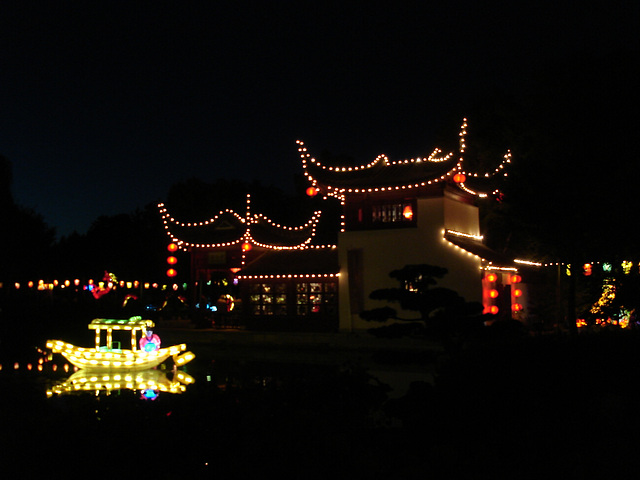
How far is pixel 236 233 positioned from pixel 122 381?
972 cm

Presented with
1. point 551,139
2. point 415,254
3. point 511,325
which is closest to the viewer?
point 511,325

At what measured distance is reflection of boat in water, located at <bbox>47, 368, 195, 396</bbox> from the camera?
1393 centimetres

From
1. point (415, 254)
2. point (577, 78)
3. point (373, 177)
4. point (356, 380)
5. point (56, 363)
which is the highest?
point (577, 78)

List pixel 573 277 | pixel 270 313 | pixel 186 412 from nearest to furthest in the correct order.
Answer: pixel 186 412, pixel 573 277, pixel 270 313

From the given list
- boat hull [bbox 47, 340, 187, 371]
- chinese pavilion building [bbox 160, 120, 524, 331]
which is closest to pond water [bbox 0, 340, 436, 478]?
boat hull [bbox 47, 340, 187, 371]

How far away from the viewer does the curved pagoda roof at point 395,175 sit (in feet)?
65.7

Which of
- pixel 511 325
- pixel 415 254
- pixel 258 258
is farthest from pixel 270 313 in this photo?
pixel 511 325

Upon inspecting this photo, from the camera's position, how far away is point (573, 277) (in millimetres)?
18016

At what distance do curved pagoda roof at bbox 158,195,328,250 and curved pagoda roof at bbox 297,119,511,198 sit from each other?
8.72 feet

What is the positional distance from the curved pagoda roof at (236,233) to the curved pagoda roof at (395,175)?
266 centimetres

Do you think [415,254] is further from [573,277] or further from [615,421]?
[615,421]

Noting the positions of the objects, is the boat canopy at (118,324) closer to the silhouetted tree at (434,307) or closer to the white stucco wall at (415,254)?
the white stucco wall at (415,254)

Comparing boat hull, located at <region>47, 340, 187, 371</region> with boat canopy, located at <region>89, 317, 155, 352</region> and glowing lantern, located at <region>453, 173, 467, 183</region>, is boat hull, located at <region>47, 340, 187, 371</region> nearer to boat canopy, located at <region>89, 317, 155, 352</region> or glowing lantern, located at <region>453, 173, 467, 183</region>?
boat canopy, located at <region>89, 317, 155, 352</region>

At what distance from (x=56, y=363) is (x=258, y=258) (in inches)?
305
